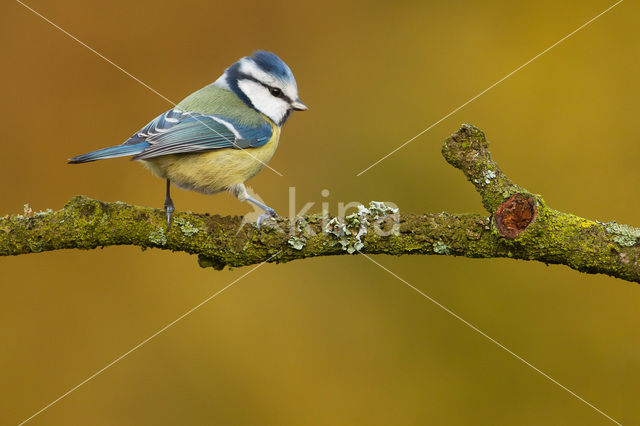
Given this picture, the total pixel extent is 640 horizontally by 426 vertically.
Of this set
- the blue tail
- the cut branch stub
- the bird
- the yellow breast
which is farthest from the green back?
the cut branch stub

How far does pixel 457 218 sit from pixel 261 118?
3.07ft

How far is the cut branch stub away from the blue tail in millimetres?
1084

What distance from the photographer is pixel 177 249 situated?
1535 mm

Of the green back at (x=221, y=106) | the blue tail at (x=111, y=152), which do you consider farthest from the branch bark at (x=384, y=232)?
the green back at (x=221, y=106)

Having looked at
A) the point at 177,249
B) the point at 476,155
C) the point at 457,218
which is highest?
the point at 476,155

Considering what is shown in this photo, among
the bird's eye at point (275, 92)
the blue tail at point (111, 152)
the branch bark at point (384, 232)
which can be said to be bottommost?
the branch bark at point (384, 232)

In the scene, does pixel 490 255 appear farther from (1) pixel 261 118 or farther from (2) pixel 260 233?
(1) pixel 261 118

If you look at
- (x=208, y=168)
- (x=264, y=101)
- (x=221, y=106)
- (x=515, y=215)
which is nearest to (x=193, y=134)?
(x=208, y=168)

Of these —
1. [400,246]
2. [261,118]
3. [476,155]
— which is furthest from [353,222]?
[261,118]

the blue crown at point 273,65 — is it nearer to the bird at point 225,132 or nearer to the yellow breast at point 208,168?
the bird at point 225,132

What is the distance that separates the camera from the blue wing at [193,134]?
1.76 metres

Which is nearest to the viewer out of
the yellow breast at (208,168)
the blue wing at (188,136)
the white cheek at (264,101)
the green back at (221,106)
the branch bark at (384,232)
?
the branch bark at (384,232)

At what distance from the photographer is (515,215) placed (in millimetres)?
1413

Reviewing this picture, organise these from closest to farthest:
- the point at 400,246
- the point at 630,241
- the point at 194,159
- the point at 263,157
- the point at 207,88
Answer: the point at 630,241
the point at 400,246
the point at 194,159
the point at 263,157
the point at 207,88
